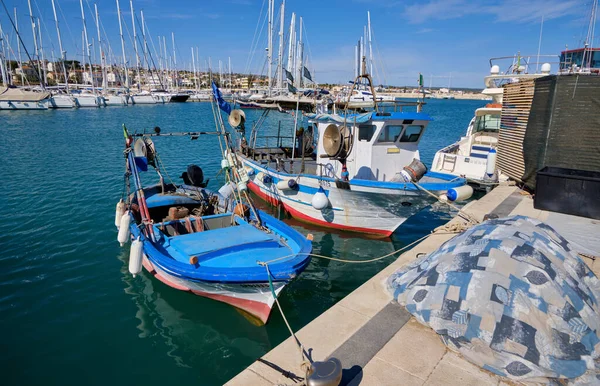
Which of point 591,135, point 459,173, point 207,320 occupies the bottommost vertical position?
point 207,320

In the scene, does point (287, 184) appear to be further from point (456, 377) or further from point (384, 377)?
point (456, 377)

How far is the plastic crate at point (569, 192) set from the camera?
334 inches

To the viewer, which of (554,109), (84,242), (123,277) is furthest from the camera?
(84,242)

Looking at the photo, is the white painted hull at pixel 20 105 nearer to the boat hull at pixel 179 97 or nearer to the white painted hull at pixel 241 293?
Result: the boat hull at pixel 179 97

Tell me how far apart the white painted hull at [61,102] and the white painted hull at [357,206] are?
60.6 m

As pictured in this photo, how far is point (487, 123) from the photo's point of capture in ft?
66.5

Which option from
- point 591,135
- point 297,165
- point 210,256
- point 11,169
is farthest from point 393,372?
point 11,169

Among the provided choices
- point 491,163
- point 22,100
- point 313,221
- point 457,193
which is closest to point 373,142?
point 457,193

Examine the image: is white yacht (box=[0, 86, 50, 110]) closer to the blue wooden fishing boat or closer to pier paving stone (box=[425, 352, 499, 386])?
the blue wooden fishing boat

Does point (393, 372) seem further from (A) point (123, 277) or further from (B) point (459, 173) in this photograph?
(B) point (459, 173)

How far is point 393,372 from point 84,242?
1023 cm

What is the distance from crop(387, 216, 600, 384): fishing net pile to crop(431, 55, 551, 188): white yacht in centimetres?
1148

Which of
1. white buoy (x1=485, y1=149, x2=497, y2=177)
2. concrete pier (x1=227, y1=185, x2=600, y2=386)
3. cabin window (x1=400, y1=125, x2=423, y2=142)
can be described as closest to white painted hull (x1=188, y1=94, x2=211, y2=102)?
white buoy (x1=485, y1=149, x2=497, y2=177)

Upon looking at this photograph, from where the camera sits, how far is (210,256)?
7.26 metres
